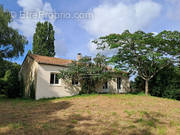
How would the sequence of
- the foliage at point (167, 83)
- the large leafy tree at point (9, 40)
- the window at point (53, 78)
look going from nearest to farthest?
the window at point (53, 78)
the large leafy tree at point (9, 40)
the foliage at point (167, 83)

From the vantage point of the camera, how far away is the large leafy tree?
14098 millimetres

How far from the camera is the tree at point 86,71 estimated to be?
520 inches

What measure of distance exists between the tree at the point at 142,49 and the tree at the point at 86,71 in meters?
1.40

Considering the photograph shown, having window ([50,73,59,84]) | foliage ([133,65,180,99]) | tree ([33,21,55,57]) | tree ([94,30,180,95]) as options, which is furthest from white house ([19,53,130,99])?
tree ([33,21,55,57])

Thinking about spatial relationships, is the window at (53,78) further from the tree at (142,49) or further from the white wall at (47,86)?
the tree at (142,49)

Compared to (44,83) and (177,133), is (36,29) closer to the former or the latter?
(44,83)

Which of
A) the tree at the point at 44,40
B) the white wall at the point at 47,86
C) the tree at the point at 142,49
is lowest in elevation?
the white wall at the point at 47,86

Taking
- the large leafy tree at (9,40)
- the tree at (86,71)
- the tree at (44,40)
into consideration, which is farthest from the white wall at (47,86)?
the tree at (44,40)

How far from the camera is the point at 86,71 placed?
13.6 metres

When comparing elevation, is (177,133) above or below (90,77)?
below

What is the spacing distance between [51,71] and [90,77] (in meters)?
4.35

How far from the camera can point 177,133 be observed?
4391 millimetres

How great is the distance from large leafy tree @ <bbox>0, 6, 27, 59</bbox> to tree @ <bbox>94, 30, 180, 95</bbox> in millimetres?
9512

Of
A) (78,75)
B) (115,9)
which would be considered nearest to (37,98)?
(78,75)
